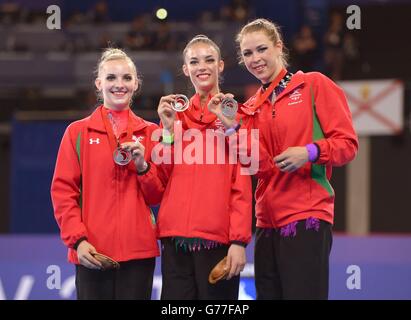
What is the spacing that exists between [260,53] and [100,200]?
43.9 inches

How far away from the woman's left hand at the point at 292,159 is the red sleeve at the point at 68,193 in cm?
104

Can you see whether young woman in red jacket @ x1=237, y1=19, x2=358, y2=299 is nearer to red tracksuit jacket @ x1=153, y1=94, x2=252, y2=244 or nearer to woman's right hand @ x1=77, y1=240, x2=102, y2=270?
red tracksuit jacket @ x1=153, y1=94, x2=252, y2=244

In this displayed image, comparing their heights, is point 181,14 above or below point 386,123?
above

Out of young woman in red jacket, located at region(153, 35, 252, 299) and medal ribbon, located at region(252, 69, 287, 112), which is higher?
medal ribbon, located at region(252, 69, 287, 112)

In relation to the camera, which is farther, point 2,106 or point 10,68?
point 10,68

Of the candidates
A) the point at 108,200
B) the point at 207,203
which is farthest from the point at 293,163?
the point at 108,200

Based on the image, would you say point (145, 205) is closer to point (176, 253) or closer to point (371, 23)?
point (176, 253)

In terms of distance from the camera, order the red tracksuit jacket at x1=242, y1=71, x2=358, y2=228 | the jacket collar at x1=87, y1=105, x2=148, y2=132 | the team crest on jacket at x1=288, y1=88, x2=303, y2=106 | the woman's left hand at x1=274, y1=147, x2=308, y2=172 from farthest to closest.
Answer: the jacket collar at x1=87, y1=105, x2=148, y2=132
the team crest on jacket at x1=288, y1=88, x2=303, y2=106
the red tracksuit jacket at x1=242, y1=71, x2=358, y2=228
the woman's left hand at x1=274, y1=147, x2=308, y2=172

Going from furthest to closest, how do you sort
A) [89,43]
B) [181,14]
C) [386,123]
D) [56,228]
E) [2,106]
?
[181,14]
[89,43]
[2,106]
[386,123]
[56,228]

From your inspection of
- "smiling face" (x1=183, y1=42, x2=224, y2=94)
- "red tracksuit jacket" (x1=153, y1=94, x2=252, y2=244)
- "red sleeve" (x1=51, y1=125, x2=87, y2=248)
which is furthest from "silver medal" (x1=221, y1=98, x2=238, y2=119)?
"red sleeve" (x1=51, y1=125, x2=87, y2=248)

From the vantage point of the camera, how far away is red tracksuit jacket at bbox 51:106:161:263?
364cm

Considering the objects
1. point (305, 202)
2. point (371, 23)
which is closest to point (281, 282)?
point (305, 202)

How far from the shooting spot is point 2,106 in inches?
384

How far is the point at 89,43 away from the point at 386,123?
15.6 feet
